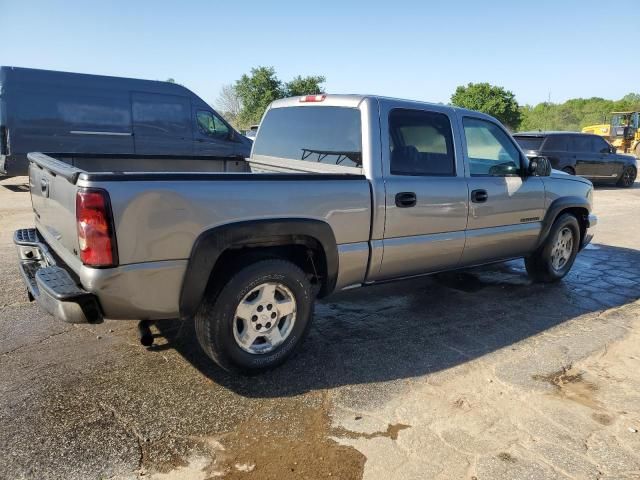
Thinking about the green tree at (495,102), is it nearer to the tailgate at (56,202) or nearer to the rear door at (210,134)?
the rear door at (210,134)

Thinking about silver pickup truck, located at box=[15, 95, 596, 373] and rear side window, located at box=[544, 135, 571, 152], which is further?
rear side window, located at box=[544, 135, 571, 152]

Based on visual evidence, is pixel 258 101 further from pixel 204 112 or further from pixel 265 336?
pixel 265 336

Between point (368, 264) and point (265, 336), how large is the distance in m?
0.94

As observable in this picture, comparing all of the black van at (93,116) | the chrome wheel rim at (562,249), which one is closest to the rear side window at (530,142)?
the black van at (93,116)

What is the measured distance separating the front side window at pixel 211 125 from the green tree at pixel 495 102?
2566 centimetres

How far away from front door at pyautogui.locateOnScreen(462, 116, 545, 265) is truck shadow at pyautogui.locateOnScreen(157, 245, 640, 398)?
0.55 meters

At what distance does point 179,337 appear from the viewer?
12.7ft

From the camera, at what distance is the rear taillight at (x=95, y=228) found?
2.58 metres

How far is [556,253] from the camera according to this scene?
5582 millimetres

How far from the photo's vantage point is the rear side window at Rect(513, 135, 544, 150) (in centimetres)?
1345

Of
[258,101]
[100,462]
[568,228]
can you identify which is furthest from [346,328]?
[258,101]

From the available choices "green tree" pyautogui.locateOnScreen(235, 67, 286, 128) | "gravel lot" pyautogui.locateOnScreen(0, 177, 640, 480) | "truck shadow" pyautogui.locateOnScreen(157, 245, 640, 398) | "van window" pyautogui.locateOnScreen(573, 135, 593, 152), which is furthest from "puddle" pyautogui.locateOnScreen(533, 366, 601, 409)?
"green tree" pyautogui.locateOnScreen(235, 67, 286, 128)

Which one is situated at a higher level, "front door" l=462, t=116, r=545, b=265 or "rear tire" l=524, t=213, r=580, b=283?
"front door" l=462, t=116, r=545, b=265

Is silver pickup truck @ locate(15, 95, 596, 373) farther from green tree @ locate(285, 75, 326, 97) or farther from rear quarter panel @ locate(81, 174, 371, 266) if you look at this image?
green tree @ locate(285, 75, 326, 97)
